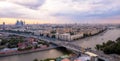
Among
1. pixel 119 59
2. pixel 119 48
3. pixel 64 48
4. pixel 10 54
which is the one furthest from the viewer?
pixel 64 48

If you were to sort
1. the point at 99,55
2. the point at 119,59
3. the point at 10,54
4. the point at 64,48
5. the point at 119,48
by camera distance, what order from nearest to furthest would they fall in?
the point at 119,59
the point at 99,55
the point at 119,48
the point at 10,54
the point at 64,48

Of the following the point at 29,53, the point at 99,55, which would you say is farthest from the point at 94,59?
the point at 29,53

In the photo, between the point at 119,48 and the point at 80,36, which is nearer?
the point at 119,48

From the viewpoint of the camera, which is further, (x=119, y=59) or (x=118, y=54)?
(x=118, y=54)

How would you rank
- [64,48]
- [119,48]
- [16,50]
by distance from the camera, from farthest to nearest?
[64,48], [16,50], [119,48]

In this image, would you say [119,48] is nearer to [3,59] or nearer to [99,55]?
[99,55]

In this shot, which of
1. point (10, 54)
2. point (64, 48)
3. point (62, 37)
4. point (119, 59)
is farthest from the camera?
point (62, 37)

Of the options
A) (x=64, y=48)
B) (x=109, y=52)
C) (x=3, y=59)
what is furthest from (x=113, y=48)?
(x=3, y=59)

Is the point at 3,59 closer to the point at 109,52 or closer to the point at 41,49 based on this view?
the point at 41,49
